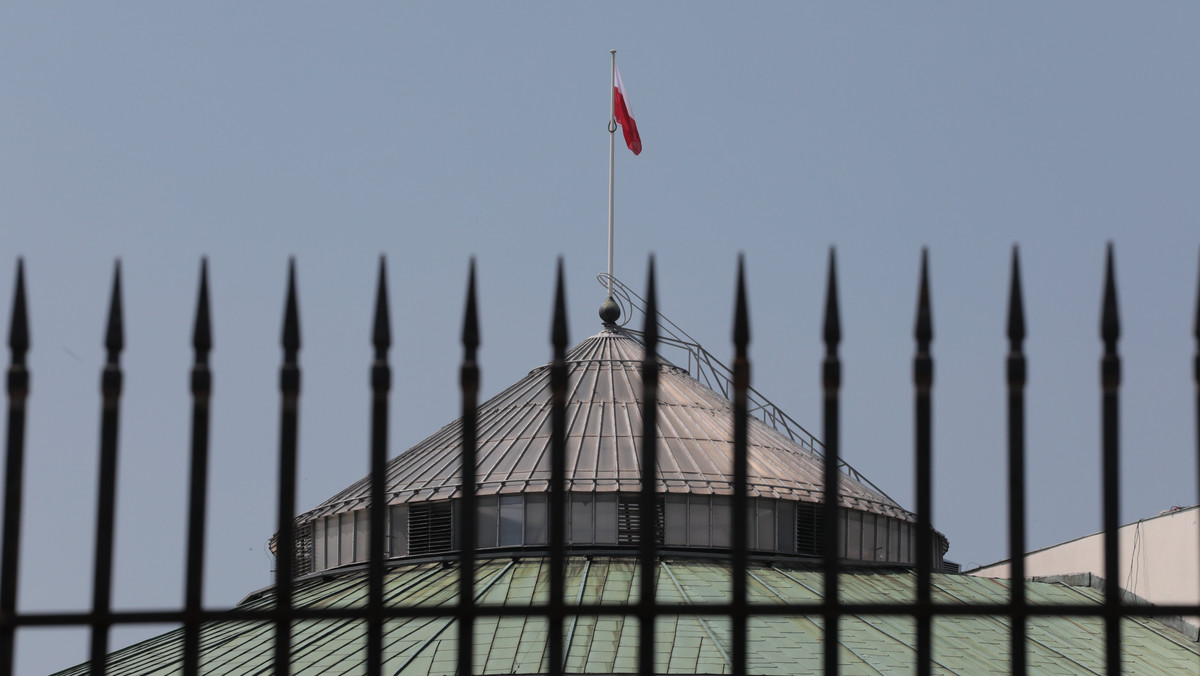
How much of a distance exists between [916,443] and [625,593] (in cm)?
1907

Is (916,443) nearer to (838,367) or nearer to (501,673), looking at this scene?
(838,367)

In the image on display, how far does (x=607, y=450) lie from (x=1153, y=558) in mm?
10458

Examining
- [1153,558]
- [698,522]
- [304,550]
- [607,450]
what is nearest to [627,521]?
[698,522]

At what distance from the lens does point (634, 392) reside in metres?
34.2

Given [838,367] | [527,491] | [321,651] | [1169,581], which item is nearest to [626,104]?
[527,491]

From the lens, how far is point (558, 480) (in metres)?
7.57

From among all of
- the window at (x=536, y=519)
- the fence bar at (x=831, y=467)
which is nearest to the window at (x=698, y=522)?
the window at (x=536, y=519)

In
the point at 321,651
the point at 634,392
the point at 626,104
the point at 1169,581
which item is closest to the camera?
the point at 321,651

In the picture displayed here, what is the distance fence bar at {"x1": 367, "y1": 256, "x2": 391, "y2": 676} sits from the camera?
7398 mm

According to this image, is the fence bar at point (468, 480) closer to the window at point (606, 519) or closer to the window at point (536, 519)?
the window at point (536, 519)

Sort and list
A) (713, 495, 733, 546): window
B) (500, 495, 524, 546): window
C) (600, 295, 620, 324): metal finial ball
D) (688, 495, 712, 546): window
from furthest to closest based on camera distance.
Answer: (600, 295, 620, 324): metal finial ball < (688, 495, 712, 546): window < (713, 495, 733, 546): window < (500, 495, 524, 546): window

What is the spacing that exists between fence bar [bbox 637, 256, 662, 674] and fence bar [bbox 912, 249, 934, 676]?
33.1 inches

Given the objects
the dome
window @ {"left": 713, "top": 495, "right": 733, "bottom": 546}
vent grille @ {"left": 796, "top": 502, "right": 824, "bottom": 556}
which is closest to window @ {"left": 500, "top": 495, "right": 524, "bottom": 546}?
the dome

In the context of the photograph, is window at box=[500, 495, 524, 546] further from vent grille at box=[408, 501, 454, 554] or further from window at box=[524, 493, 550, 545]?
vent grille at box=[408, 501, 454, 554]
